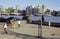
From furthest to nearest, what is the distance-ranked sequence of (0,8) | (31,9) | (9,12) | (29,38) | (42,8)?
(9,12), (31,9), (0,8), (29,38), (42,8)

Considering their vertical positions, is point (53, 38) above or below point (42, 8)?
below

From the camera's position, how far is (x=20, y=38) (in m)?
16.5

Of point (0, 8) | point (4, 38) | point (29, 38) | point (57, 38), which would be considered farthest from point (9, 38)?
point (0, 8)

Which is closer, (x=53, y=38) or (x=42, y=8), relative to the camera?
(x=42, y=8)

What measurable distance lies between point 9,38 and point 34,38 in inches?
87.2

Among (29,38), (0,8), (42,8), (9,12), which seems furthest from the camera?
(9,12)

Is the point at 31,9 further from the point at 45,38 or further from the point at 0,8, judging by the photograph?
the point at 45,38

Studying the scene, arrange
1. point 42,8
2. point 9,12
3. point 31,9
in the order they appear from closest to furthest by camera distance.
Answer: point 42,8 < point 31,9 < point 9,12

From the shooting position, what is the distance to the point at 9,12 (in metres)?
102

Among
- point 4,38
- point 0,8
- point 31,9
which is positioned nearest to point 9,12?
point 31,9

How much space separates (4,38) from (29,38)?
224 cm

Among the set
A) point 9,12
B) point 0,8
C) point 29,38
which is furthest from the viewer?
point 9,12

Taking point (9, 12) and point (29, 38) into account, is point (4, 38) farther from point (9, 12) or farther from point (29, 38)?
point (9, 12)

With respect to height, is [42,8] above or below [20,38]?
above
